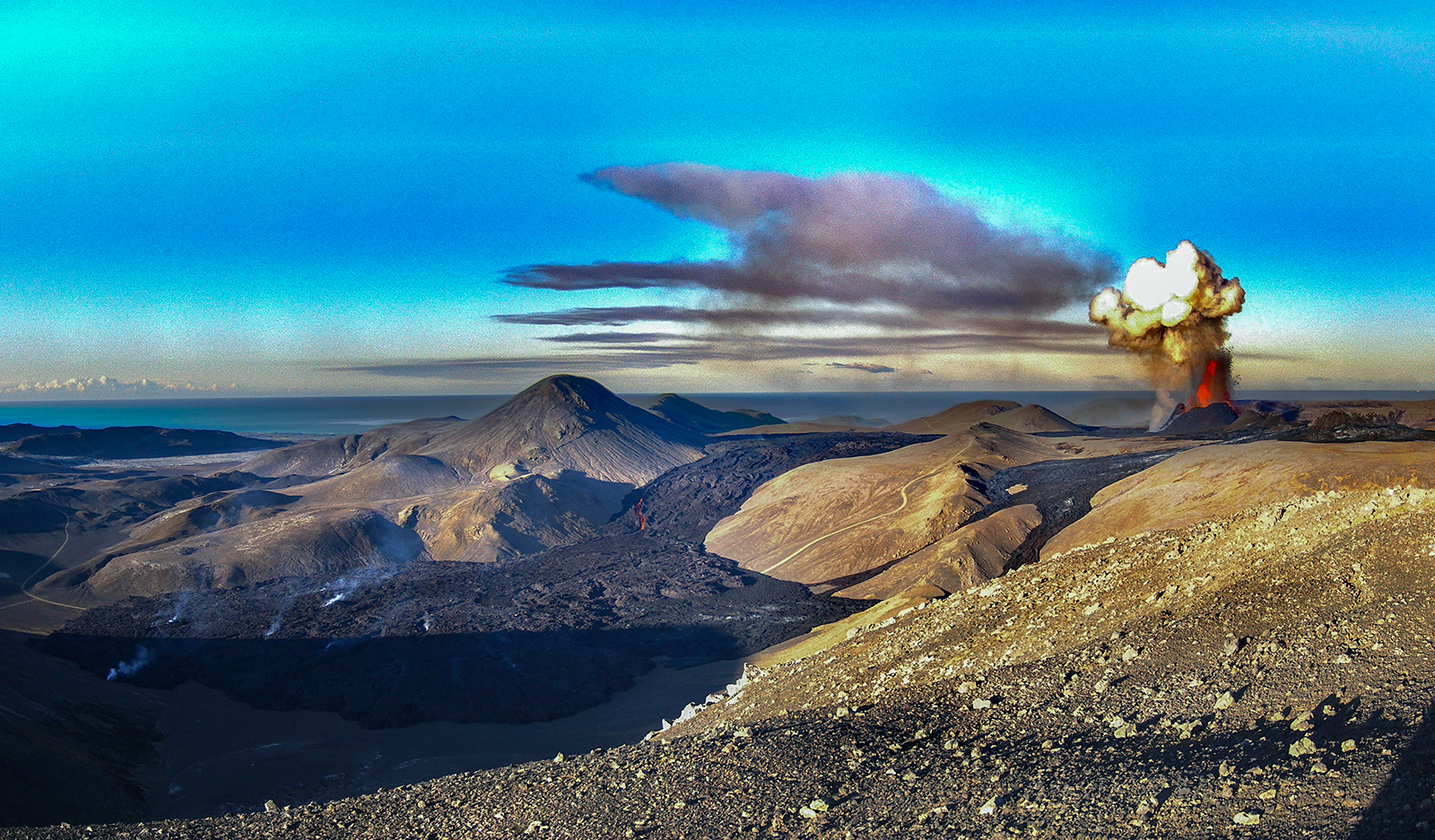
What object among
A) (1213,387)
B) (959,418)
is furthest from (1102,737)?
(959,418)

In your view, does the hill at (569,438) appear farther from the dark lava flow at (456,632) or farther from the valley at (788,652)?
the dark lava flow at (456,632)

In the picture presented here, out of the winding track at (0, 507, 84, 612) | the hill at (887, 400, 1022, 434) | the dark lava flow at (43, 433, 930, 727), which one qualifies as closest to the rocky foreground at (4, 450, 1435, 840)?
the dark lava flow at (43, 433, 930, 727)

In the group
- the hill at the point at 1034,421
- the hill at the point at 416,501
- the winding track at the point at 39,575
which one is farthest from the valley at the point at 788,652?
the hill at the point at 1034,421

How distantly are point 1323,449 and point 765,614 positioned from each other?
32.1m

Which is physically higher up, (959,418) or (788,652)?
(959,418)

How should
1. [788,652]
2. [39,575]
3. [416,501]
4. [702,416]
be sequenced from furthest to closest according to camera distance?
[702,416] → [416,501] → [39,575] → [788,652]

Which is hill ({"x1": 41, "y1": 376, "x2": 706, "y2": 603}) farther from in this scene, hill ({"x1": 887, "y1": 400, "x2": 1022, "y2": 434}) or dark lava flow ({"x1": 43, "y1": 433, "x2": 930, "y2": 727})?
hill ({"x1": 887, "y1": 400, "x2": 1022, "y2": 434})

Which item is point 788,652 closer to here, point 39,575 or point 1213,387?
point 1213,387

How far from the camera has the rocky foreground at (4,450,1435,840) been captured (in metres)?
8.66

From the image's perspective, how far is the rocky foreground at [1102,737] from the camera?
866 centimetres

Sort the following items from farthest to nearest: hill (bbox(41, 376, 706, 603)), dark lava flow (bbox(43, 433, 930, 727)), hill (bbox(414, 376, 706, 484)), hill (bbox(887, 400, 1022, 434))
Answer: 1. hill (bbox(887, 400, 1022, 434))
2. hill (bbox(414, 376, 706, 484))
3. hill (bbox(41, 376, 706, 603))
4. dark lava flow (bbox(43, 433, 930, 727))

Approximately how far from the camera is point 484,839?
1177cm

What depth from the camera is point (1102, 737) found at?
Result: 11086mm

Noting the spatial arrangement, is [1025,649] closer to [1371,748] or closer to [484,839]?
[1371,748]
